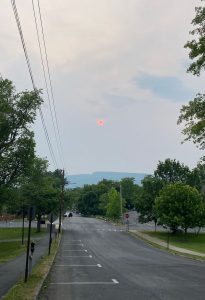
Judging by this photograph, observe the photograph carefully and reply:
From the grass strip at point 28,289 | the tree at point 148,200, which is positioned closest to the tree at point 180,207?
the tree at point 148,200

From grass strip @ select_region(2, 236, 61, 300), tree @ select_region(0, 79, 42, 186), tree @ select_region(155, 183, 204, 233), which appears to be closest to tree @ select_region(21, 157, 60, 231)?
tree @ select_region(155, 183, 204, 233)

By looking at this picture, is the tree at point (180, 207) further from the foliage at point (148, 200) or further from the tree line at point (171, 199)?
the foliage at point (148, 200)

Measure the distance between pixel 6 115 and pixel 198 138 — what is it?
1890 centimetres

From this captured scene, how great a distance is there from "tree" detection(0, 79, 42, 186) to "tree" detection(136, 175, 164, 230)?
1747 inches

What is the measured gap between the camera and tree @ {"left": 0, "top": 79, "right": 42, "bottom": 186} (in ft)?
136

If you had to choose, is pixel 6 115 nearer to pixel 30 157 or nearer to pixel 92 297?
pixel 30 157

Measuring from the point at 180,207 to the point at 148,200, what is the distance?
46.4 ft

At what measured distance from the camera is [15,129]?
4212 centimetres

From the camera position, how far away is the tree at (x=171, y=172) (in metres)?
90.8

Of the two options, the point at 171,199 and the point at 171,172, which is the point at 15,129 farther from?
the point at 171,172

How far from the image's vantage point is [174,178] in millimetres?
91875

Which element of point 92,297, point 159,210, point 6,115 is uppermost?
point 6,115

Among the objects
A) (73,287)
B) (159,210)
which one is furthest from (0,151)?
(159,210)

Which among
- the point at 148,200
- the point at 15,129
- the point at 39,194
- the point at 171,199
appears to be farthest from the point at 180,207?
the point at 15,129
